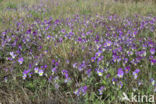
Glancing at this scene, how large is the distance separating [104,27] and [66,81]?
223cm

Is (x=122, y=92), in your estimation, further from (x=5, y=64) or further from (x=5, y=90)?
(x=5, y=64)

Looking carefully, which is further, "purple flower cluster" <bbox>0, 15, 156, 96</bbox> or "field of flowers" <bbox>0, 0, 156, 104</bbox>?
"purple flower cluster" <bbox>0, 15, 156, 96</bbox>

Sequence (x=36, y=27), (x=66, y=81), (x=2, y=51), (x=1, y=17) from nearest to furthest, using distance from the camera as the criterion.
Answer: (x=66, y=81) → (x=2, y=51) → (x=36, y=27) → (x=1, y=17)

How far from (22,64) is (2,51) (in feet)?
1.96

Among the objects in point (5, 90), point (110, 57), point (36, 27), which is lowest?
point (5, 90)

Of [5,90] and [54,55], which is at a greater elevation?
[54,55]

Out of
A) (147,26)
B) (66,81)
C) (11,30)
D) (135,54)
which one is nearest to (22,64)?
(66,81)

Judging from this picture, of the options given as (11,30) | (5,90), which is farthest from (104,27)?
(5,90)

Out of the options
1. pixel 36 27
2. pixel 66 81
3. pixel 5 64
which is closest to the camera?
pixel 66 81

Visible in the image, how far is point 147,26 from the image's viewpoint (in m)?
3.73

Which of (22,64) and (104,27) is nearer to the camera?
(22,64)

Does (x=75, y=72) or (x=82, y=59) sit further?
(x=82, y=59)

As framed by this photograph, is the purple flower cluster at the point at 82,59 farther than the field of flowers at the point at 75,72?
Yes

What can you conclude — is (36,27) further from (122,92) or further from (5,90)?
(122,92)
